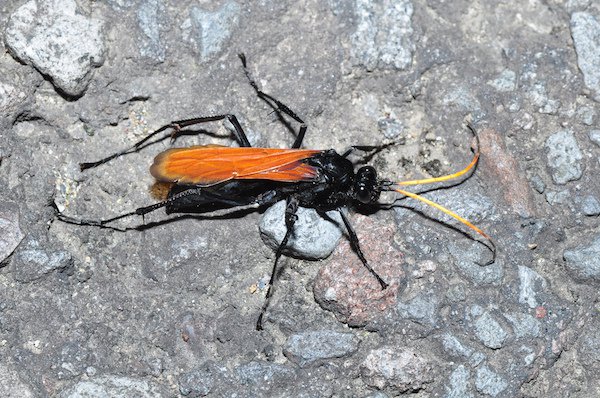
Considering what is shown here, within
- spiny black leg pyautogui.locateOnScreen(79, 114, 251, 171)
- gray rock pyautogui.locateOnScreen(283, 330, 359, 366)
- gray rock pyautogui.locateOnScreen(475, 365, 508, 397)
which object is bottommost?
gray rock pyautogui.locateOnScreen(475, 365, 508, 397)

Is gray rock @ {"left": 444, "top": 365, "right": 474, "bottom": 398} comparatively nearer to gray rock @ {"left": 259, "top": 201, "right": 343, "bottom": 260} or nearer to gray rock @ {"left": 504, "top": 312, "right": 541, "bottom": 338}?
gray rock @ {"left": 504, "top": 312, "right": 541, "bottom": 338}

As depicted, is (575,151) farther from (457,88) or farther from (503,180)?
(457,88)

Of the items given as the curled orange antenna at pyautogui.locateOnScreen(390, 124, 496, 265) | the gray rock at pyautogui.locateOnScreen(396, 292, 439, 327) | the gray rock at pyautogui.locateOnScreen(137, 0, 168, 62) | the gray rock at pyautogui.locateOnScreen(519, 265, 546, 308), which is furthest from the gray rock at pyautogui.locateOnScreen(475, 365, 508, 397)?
the gray rock at pyautogui.locateOnScreen(137, 0, 168, 62)

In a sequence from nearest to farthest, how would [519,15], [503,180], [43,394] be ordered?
[43,394] → [503,180] → [519,15]

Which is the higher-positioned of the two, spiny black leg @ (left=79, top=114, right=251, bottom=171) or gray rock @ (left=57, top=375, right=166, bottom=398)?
spiny black leg @ (left=79, top=114, right=251, bottom=171)

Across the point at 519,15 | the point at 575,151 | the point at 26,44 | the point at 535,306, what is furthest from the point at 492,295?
the point at 26,44

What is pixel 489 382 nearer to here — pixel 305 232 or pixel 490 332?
pixel 490 332
